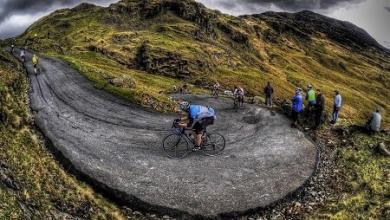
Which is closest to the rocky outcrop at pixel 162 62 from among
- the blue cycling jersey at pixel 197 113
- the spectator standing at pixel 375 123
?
the spectator standing at pixel 375 123

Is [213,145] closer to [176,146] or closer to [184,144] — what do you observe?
[184,144]

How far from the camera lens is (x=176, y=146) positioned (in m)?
25.6

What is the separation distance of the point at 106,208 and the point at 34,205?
11.4 feet

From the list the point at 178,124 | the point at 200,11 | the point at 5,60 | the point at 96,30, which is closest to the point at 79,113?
the point at 178,124

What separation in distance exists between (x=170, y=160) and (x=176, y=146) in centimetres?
130

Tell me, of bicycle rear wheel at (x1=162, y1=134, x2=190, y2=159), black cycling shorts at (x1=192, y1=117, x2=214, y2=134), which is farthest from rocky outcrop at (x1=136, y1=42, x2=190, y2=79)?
black cycling shorts at (x1=192, y1=117, x2=214, y2=134)

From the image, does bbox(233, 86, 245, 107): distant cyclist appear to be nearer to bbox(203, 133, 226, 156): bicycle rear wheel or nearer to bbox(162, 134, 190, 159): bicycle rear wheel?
bbox(203, 133, 226, 156): bicycle rear wheel

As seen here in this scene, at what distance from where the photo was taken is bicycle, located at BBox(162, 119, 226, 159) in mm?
25281

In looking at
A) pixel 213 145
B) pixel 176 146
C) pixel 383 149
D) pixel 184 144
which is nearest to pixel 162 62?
pixel 383 149

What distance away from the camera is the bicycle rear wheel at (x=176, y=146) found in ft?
83.3

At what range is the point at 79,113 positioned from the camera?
34.6 m

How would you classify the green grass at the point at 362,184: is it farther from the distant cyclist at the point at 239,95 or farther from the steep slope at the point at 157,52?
the steep slope at the point at 157,52

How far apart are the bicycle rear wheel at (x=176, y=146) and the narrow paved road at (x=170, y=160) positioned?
1.68 ft

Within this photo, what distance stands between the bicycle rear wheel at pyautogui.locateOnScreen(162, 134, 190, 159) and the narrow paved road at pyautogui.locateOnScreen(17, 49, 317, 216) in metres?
0.51
